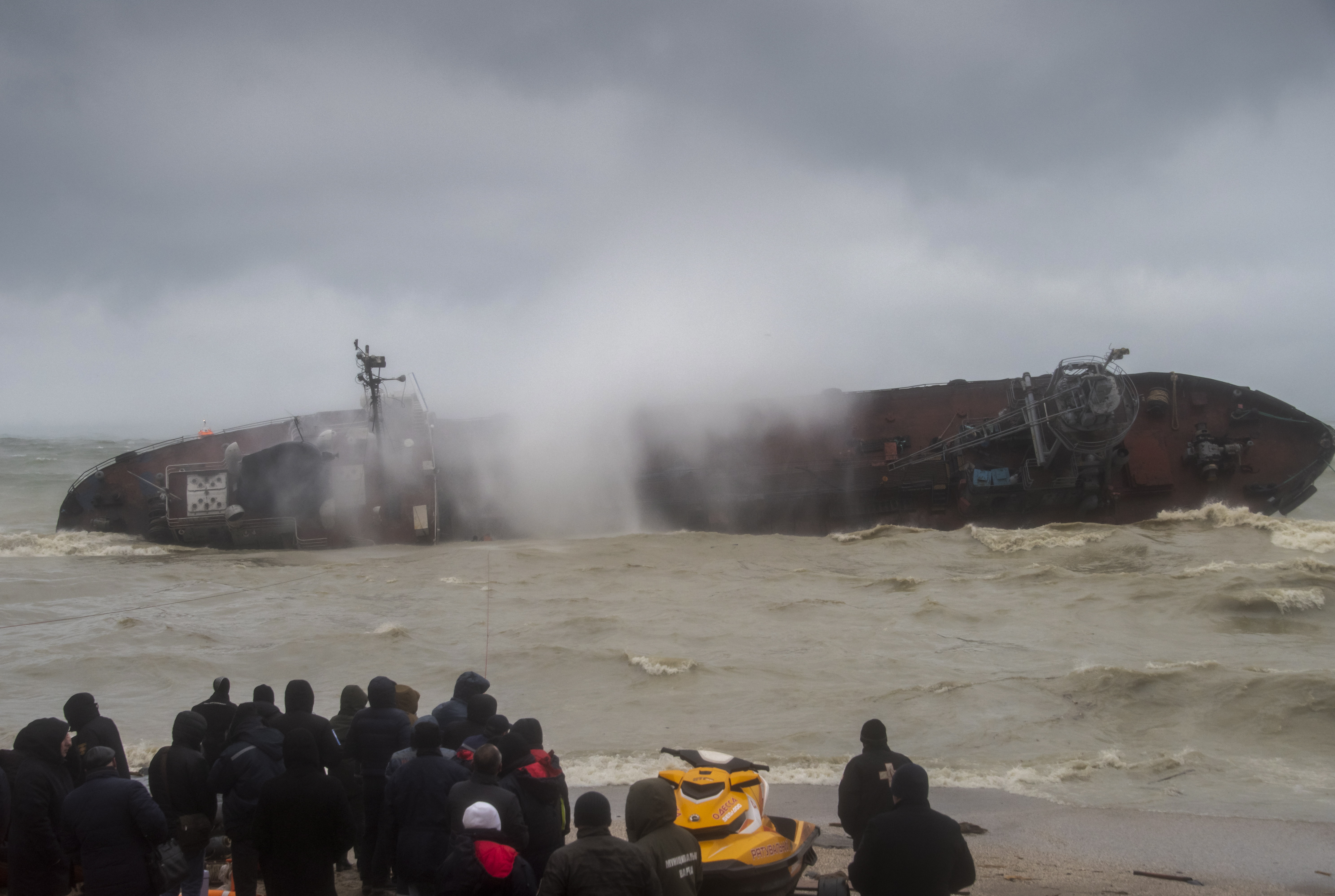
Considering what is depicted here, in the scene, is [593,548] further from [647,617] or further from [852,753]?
[852,753]

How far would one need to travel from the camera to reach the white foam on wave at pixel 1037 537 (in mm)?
28719

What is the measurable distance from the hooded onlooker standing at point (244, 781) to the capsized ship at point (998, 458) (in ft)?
89.1

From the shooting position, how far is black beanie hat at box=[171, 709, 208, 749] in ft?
21.6

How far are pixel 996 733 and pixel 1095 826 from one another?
382cm

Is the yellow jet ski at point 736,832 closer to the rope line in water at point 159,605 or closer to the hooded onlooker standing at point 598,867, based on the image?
the hooded onlooker standing at point 598,867

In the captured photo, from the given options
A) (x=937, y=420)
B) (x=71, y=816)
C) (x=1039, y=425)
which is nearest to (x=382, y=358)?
(x=937, y=420)

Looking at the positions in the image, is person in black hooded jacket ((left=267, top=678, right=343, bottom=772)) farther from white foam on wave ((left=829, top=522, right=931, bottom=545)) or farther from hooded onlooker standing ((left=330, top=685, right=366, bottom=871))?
white foam on wave ((left=829, top=522, right=931, bottom=545))

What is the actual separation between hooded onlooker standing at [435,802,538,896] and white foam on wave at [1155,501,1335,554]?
2853 centimetres

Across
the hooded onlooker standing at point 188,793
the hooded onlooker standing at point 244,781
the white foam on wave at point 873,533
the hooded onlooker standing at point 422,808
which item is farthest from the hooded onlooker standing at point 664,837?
the white foam on wave at point 873,533

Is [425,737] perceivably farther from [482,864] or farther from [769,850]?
[769,850]

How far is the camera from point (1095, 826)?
8391mm

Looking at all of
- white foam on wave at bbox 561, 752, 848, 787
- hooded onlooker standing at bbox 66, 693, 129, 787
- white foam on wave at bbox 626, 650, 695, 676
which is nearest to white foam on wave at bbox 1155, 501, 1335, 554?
white foam on wave at bbox 626, 650, 695, 676

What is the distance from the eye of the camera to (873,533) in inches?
1252

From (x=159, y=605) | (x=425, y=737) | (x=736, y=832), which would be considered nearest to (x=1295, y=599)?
(x=736, y=832)
